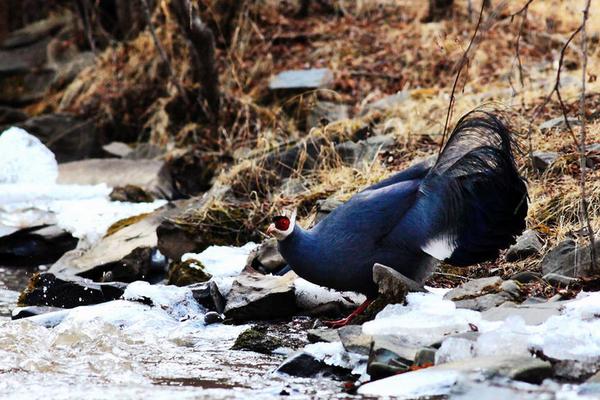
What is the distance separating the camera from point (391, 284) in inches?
184

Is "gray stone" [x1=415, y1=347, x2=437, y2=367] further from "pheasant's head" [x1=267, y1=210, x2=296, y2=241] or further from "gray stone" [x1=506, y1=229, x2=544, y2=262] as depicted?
"gray stone" [x1=506, y1=229, x2=544, y2=262]

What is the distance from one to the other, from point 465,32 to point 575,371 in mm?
7860

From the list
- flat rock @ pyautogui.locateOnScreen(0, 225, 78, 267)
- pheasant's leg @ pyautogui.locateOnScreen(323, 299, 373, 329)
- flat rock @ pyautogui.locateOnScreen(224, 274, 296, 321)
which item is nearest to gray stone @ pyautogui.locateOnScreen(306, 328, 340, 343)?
pheasant's leg @ pyautogui.locateOnScreen(323, 299, 373, 329)

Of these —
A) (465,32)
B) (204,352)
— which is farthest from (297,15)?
(204,352)

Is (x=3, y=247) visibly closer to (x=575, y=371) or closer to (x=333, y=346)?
(x=333, y=346)

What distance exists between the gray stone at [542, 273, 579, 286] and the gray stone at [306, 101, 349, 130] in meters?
4.62

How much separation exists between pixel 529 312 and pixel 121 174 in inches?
223

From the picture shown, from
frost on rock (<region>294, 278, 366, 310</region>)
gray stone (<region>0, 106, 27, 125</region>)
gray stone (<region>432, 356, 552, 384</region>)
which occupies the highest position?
gray stone (<region>432, 356, 552, 384</region>)

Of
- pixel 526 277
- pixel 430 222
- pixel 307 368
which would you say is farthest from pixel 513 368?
pixel 526 277

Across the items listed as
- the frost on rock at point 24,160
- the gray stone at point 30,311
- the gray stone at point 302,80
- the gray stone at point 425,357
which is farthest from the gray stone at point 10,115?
the gray stone at point 425,357

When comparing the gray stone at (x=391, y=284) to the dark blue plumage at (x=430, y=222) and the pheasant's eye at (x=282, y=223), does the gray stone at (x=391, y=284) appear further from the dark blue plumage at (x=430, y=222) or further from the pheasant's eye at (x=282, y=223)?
the pheasant's eye at (x=282, y=223)

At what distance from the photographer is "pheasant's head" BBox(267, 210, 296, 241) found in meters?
4.76

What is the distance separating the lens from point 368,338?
4195 millimetres

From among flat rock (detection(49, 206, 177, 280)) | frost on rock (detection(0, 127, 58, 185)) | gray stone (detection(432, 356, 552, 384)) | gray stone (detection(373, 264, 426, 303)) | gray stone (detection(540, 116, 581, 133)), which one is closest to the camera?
gray stone (detection(432, 356, 552, 384))
